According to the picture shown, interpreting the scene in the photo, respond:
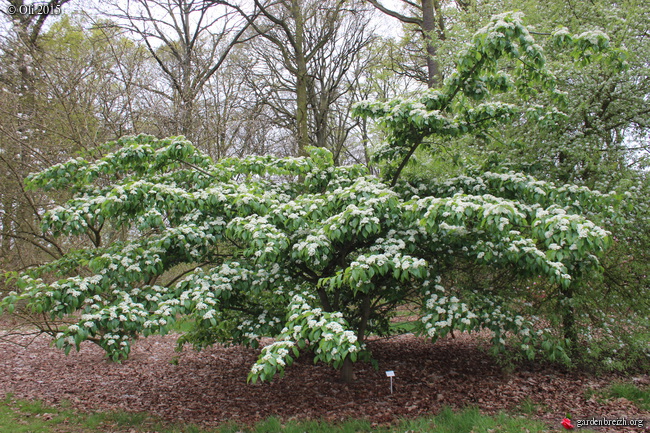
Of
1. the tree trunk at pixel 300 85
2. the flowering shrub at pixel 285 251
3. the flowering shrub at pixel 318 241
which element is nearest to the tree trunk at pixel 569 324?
the flowering shrub at pixel 318 241

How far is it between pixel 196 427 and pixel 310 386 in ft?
5.99

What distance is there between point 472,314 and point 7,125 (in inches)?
304

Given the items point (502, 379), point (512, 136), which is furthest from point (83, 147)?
point (502, 379)

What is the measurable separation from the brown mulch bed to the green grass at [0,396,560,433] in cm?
24

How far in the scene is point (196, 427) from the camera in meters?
4.95

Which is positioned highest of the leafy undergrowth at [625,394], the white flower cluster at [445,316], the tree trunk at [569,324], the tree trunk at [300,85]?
the tree trunk at [300,85]

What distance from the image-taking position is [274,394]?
20.0 feet

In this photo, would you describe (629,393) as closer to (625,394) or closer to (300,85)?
(625,394)

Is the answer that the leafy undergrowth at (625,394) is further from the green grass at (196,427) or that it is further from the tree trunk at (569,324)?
the green grass at (196,427)

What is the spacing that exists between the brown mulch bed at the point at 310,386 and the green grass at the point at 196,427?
0.80 feet

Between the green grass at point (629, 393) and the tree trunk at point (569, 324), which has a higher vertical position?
the tree trunk at point (569, 324)

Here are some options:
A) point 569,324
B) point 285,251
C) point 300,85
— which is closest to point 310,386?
point 285,251

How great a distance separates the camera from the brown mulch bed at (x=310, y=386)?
200 inches

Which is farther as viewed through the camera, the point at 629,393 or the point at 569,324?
the point at 569,324
